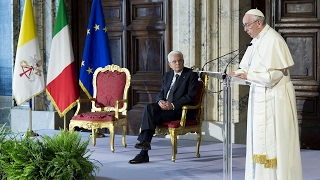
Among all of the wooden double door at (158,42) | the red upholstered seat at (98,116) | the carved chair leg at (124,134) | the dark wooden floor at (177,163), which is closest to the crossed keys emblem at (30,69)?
the wooden double door at (158,42)

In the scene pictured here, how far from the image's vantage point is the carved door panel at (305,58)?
718 cm

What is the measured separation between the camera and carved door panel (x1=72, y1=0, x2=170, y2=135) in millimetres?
8289

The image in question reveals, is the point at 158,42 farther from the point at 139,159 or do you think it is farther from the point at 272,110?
the point at 272,110

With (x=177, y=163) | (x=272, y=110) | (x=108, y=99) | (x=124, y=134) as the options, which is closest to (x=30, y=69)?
(x=108, y=99)

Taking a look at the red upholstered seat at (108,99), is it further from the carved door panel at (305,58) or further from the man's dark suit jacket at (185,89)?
the carved door panel at (305,58)

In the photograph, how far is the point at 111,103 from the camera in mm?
7441

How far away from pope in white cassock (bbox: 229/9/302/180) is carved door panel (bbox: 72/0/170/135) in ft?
12.1

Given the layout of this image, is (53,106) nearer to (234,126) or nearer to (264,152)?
(234,126)

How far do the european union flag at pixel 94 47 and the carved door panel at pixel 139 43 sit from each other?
1.51 feet

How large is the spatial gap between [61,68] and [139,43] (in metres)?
1.14

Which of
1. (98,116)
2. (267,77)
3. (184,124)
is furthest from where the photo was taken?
(98,116)

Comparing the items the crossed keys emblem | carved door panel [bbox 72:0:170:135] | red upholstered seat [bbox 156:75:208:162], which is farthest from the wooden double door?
red upholstered seat [bbox 156:75:208:162]

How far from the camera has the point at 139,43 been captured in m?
8.52

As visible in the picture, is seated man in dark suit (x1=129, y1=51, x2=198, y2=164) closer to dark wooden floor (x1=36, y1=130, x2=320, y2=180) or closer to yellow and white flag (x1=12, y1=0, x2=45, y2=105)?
dark wooden floor (x1=36, y1=130, x2=320, y2=180)
